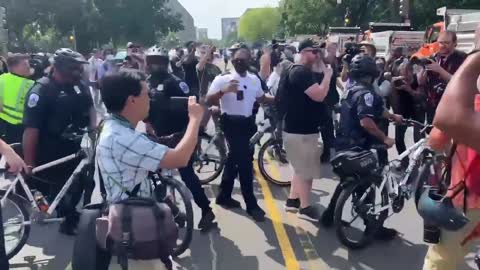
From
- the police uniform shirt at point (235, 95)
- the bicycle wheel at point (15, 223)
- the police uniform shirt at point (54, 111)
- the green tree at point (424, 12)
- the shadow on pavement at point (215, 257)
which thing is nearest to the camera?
the shadow on pavement at point (215, 257)

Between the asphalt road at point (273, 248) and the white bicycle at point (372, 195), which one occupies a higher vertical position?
the white bicycle at point (372, 195)

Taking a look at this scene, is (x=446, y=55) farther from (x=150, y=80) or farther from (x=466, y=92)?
(x=466, y=92)

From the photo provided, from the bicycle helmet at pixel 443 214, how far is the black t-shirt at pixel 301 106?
3.05 metres

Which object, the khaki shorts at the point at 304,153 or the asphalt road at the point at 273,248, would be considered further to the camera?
the khaki shorts at the point at 304,153

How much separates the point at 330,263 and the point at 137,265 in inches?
104

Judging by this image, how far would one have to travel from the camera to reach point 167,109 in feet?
19.2

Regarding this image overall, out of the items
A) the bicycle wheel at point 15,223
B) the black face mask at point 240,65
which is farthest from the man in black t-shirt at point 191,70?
the bicycle wheel at point 15,223

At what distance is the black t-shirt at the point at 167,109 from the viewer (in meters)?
5.75

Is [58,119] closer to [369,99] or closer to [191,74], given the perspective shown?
[369,99]

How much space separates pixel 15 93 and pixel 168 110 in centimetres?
202

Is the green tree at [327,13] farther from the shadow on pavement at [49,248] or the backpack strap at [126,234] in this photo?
the backpack strap at [126,234]

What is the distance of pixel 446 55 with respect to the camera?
743cm

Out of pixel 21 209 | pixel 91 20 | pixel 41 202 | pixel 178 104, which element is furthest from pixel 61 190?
pixel 91 20

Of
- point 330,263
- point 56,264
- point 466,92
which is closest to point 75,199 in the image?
point 56,264
